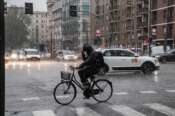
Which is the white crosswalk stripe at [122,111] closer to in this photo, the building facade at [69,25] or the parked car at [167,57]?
the parked car at [167,57]

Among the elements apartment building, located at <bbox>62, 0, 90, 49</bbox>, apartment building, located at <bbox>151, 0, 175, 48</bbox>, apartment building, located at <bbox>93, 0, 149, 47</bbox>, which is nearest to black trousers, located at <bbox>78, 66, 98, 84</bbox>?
apartment building, located at <bbox>151, 0, 175, 48</bbox>

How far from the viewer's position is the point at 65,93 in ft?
42.5

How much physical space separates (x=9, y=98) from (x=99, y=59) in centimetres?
347

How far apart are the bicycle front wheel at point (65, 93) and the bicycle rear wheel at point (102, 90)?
639 mm

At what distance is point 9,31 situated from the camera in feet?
442

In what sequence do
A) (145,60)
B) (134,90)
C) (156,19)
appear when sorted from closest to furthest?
(134,90)
(145,60)
(156,19)

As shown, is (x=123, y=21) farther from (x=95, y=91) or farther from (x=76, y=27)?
(x=95, y=91)

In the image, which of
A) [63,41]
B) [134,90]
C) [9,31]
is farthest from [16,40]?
[134,90]

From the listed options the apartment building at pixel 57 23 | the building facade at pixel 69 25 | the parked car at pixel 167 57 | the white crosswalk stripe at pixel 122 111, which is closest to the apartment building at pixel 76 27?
the building facade at pixel 69 25

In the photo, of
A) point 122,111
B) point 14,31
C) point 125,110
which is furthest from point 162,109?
point 14,31

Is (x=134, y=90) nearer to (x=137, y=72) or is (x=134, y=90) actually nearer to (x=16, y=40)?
(x=137, y=72)

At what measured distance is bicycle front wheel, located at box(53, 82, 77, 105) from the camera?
1281cm

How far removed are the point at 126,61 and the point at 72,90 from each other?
14.3 meters

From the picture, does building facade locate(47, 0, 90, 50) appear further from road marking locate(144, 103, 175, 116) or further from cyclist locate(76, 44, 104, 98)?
road marking locate(144, 103, 175, 116)
